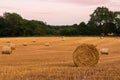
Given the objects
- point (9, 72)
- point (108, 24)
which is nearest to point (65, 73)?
point (9, 72)

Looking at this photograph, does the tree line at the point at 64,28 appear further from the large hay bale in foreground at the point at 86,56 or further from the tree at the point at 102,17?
the large hay bale in foreground at the point at 86,56

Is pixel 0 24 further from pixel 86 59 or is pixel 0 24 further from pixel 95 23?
pixel 86 59

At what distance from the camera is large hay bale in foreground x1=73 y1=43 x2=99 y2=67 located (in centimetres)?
1769

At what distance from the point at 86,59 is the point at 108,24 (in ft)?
209

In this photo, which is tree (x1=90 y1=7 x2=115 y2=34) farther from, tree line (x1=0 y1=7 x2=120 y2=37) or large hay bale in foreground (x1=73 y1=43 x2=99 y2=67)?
large hay bale in foreground (x1=73 y1=43 x2=99 y2=67)

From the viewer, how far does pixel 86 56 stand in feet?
59.9

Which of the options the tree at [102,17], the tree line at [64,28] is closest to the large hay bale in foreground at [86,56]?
the tree line at [64,28]

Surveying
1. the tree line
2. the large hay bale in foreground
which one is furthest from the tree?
the large hay bale in foreground

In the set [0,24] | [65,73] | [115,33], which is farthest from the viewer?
[115,33]

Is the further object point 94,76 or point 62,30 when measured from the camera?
point 62,30

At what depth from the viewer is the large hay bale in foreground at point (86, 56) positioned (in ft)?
58.0

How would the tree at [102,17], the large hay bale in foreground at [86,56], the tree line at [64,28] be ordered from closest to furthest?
the large hay bale in foreground at [86,56], the tree line at [64,28], the tree at [102,17]

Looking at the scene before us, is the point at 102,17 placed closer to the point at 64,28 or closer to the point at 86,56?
the point at 64,28

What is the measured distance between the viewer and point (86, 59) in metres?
18.0
